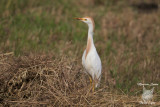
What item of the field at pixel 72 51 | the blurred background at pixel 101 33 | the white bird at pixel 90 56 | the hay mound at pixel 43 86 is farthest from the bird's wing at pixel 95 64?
the hay mound at pixel 43 86

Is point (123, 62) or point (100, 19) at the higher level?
point (100, 19)

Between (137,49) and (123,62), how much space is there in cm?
67

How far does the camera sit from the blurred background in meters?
4.34

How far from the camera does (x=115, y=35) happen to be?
6.01 meters

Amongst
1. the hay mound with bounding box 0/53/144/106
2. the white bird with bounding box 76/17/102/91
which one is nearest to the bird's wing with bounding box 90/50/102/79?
the white bird with bounding box 76/17/102/91

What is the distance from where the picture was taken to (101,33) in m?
5.96

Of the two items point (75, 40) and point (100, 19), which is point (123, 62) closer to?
point (75, 40)

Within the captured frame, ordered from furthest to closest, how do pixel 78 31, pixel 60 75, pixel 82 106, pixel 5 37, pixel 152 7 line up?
pixel 152 7 < pixel 78 31 < pixel 5 37 < pixel 60 75 < pixel 82 106

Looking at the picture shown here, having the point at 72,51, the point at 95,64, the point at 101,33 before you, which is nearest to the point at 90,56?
the point at 95,64

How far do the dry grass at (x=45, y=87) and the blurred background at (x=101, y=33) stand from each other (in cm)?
63

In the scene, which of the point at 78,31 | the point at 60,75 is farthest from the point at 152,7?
the point at 60,75

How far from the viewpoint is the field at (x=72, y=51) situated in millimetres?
2896

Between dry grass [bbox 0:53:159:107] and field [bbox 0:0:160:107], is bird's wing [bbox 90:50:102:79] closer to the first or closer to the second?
field [bbox 0:0:160:107]

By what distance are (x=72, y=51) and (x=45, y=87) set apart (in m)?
1.78
